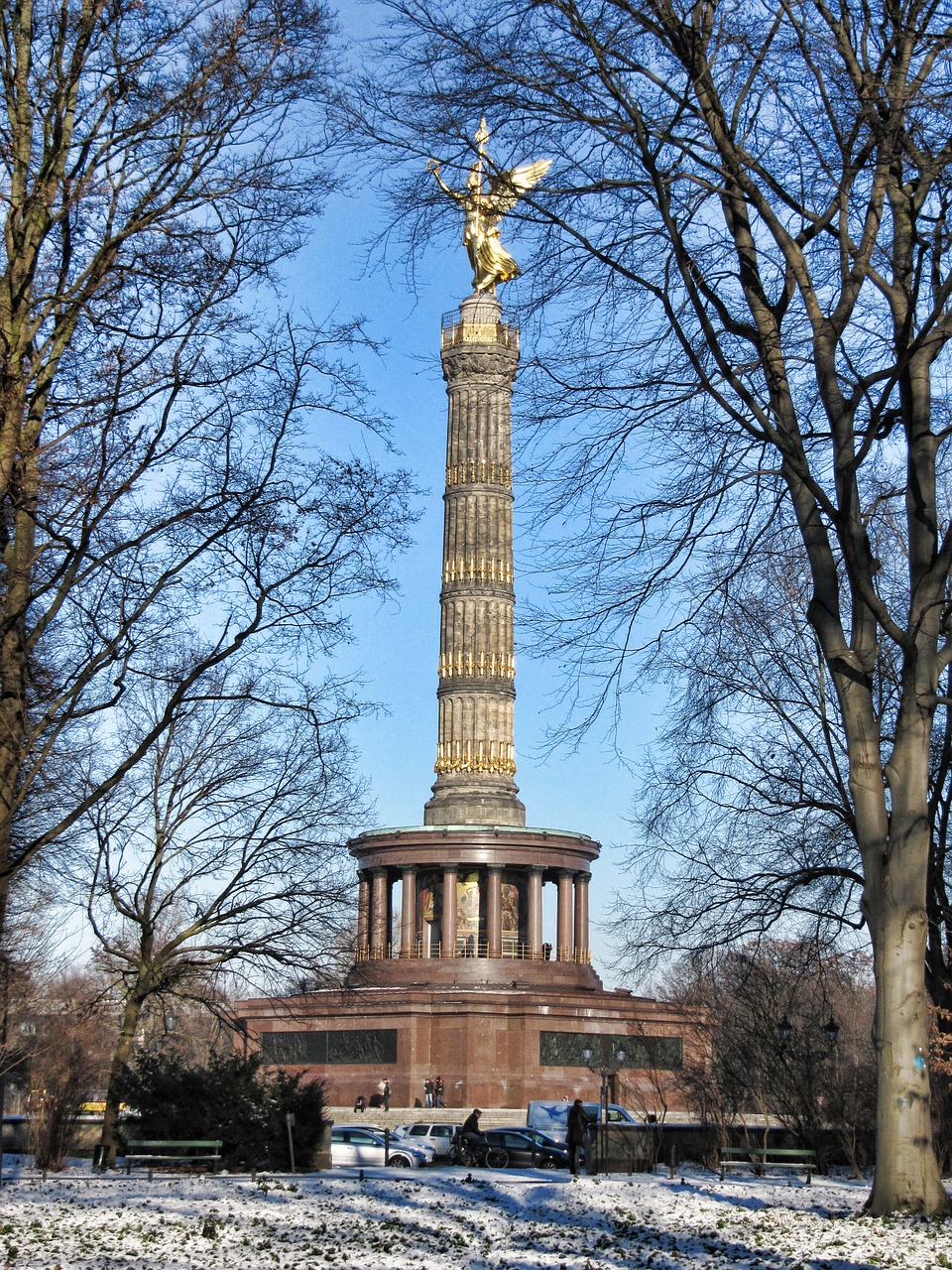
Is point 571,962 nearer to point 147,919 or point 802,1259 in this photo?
point 147,919

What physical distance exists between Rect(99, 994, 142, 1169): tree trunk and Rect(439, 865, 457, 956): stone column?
19769 mm

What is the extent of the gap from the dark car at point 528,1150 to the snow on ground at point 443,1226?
8487 millimetres

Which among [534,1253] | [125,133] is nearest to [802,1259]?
[534,1253]

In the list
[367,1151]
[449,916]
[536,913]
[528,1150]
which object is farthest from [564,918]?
[367,1151]

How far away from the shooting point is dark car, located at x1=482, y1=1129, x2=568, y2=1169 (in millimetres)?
24266

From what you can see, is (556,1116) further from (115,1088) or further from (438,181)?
(438,181)

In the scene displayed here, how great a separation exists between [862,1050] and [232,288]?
42.6 meters

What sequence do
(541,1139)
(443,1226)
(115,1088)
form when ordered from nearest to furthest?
(443,1226) → (115,1088) → (541,1139)

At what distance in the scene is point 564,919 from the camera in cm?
4362

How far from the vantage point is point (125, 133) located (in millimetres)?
10016

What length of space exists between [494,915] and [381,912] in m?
3.23

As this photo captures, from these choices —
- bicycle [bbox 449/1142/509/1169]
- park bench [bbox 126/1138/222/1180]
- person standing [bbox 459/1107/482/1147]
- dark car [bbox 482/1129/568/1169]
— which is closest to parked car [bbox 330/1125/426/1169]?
bicycle [bbox 449/1142/509/1169]

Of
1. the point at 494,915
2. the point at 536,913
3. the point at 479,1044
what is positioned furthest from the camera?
the point at 536,913

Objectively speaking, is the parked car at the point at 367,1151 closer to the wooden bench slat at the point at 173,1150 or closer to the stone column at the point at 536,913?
the wooden bench slat at the point at 173,1150
